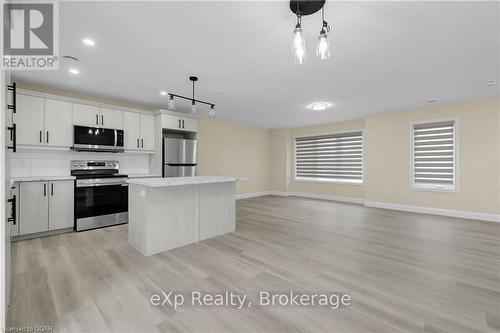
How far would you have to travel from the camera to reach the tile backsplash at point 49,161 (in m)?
3.60

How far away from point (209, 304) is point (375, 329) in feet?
4.11

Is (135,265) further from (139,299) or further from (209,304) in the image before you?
(209,304)

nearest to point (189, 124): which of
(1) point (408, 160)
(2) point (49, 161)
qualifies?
(2) point (49, 161)

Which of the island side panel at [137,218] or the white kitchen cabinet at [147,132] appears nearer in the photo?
the island side panel at [137,218]

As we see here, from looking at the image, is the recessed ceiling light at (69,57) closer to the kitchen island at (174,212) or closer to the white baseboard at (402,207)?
the kitchen island at (174,212)

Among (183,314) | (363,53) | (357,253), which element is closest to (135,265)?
(183,314)

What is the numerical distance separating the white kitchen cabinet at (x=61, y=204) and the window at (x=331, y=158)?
21.0ft

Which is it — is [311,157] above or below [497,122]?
below

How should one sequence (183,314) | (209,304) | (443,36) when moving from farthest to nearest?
(443,36)
(209,304)
(183,314)

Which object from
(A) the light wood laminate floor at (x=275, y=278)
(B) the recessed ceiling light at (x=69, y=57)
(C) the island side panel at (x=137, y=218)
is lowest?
(A) the light wood laminate floor at (x=275, y=278)

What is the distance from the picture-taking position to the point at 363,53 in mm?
2639

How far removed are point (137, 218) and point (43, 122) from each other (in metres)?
2.41

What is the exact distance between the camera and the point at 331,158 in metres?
7.22

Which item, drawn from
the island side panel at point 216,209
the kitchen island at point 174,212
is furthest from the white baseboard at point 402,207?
Result: the kitchen island at point 174,212
